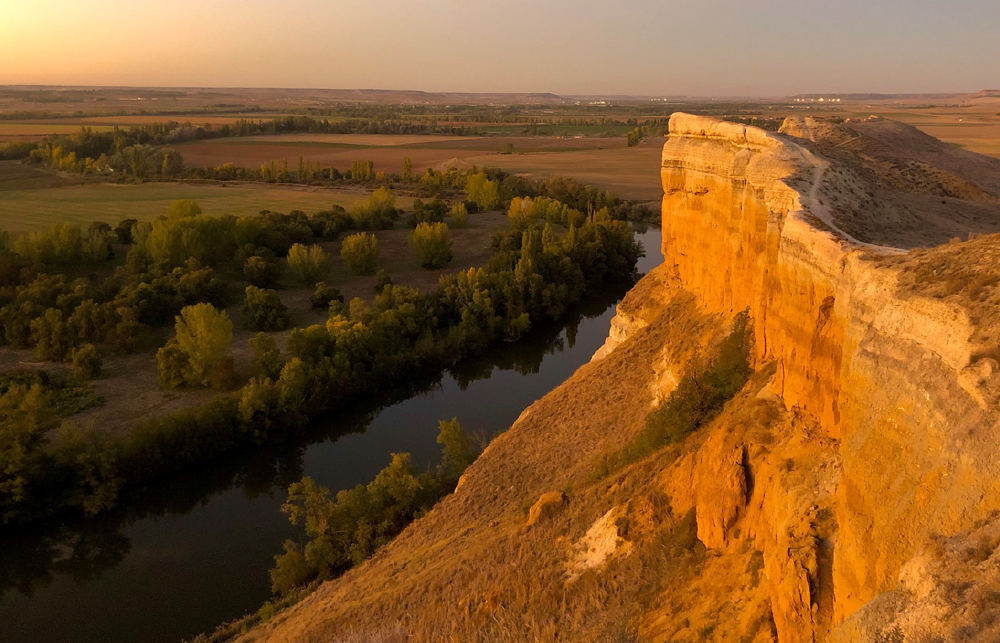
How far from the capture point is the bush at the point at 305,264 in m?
38.3

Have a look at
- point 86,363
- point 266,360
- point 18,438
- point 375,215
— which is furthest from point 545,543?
point 375,215

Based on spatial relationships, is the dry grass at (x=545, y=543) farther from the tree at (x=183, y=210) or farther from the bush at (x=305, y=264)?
the tree at (x=183, y=210)

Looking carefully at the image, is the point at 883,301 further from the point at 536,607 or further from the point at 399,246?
the point at 399,246

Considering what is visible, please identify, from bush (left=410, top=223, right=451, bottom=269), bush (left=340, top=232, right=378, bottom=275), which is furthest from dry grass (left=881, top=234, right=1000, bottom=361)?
bush (left=340, top=232, right=378, bottom=275)

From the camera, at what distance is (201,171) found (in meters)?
72.8

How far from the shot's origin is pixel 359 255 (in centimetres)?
4044

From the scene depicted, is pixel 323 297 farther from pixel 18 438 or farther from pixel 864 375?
pixel 864 375

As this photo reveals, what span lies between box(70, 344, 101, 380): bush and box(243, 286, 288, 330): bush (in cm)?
707

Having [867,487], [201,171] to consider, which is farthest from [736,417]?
[201,171]

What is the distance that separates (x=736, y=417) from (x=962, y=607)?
5.52 m

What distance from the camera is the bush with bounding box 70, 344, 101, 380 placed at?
1013 inches

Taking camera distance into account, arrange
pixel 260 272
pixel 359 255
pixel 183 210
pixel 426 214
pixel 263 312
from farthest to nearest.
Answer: pixel 426 214, pixel 183 210, pixel 359 255, pixel 260 272, pixel 263 312

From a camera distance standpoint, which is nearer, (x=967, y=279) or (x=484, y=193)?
(x=967, y=279)

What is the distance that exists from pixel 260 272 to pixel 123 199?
95.8 feet
